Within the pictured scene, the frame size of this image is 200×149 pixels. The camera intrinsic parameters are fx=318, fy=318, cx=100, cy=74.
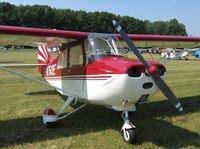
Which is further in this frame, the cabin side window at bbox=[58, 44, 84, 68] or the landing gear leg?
the cabin side window at bbox=[58, 44, 84, 68]

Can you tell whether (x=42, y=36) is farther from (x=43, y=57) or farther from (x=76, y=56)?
(x=43, y=57)

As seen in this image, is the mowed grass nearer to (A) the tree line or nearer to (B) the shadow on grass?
(B) the shadow on grass

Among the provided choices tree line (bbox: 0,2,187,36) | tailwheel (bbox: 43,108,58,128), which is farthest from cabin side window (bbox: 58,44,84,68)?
tree line (bbox: 0,2,187,36)

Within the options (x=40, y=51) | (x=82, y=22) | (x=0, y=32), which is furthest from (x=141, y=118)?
(x=82, y=22)

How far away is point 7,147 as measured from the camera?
5.21 m

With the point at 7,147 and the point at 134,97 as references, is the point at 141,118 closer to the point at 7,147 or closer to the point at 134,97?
Result: the point at 134,97

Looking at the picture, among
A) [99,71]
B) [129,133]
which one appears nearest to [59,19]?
[99,71]

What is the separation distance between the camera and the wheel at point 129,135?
5.43 metres

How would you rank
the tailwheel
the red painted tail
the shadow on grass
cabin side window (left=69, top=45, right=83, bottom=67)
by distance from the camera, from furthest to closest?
the red painted tail < cabin side window (left=69, top=45, right=83, bottom=67) < the tailwheel < the shadow on grass

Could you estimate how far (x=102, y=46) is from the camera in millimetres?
6121

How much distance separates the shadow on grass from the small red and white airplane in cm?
35

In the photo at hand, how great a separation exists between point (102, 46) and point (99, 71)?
0.69 meters

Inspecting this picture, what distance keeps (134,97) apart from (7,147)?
224 centimetres

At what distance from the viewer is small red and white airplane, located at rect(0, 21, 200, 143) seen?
508 centimetres
